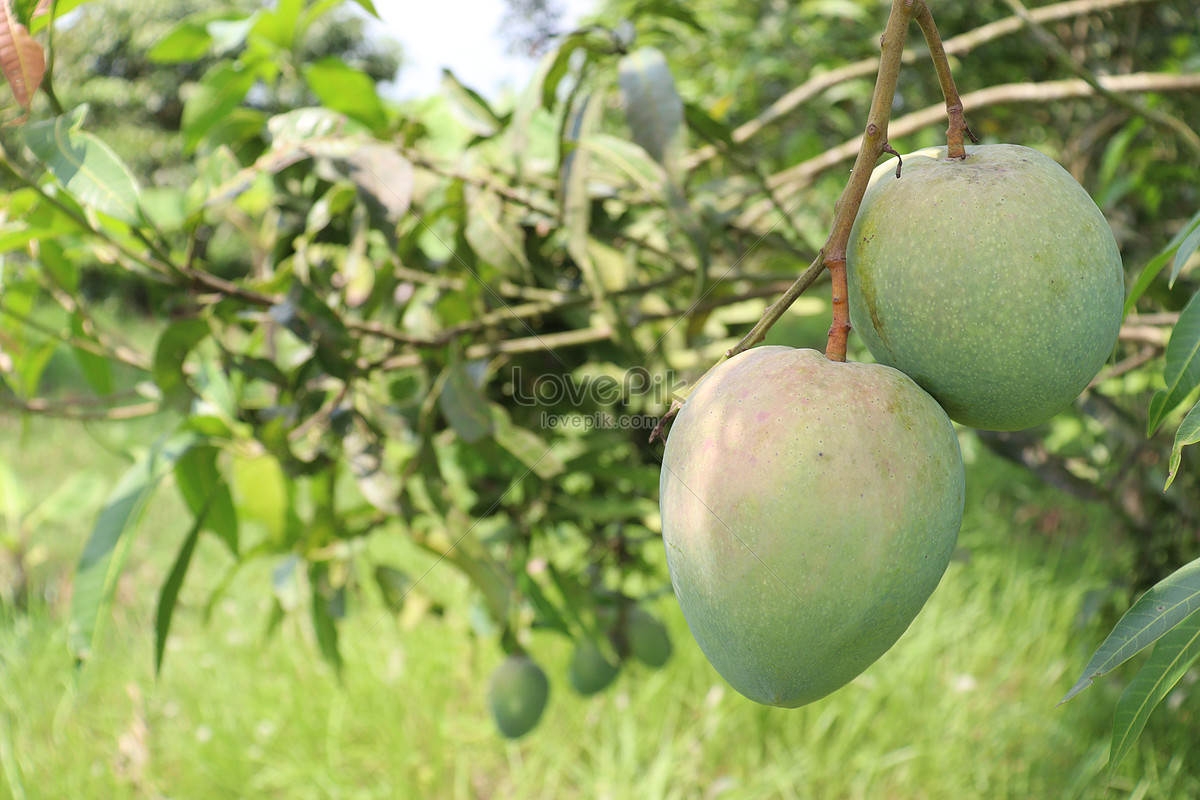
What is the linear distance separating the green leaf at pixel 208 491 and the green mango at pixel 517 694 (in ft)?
1.66

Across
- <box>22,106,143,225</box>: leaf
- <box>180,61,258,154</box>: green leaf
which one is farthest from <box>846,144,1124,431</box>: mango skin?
<box>180,61,258,154</box>: green leaf

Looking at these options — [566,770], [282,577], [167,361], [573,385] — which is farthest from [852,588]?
[566,770]

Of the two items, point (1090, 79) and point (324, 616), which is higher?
point (1090, 79)

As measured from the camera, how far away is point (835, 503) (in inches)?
14.8

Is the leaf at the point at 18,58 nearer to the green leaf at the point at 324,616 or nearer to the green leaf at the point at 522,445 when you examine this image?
the green leaf at the point at 522,445

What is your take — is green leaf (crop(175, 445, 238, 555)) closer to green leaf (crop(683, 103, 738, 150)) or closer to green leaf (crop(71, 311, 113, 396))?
green leaf (crop(71, 311, 113, 396))

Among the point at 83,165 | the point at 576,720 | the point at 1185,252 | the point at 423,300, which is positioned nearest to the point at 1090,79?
the point at 1185,252

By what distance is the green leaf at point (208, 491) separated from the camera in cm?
104

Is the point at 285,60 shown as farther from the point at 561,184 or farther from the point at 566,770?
the point at 566,770

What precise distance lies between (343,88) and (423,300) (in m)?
0.34

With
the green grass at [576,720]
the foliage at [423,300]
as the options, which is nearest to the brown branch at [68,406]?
the foliage at [423,300]

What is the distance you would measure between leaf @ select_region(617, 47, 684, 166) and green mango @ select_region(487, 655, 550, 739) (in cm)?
93

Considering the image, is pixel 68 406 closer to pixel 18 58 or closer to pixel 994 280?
pixel 18 58

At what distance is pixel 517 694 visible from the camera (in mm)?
1367
